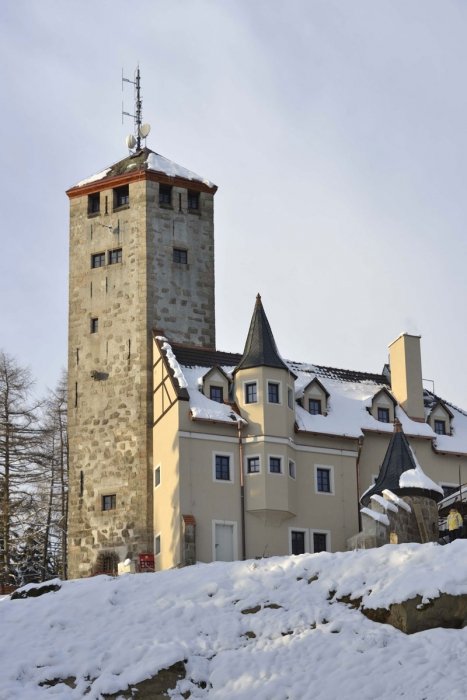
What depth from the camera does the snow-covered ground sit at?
29938 millimetres

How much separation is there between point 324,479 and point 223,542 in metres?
5.81

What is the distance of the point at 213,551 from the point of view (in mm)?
50188

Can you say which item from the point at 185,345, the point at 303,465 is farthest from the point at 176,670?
the point at 185,345

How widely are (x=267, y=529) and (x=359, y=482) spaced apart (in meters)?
5.27

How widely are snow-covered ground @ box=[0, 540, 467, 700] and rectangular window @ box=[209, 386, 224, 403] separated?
1631cm

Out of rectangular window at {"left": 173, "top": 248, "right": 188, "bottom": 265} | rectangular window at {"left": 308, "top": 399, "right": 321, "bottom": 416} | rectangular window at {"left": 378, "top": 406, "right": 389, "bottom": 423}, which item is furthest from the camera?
rectangular window at {"left": 173, "top": 248, "right": 188, "bottom": 265}

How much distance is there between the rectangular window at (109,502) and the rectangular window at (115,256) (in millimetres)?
10659

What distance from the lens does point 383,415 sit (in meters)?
57.1

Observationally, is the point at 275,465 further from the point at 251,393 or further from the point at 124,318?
the point at 124,318

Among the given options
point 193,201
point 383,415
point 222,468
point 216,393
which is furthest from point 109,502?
point 193,201

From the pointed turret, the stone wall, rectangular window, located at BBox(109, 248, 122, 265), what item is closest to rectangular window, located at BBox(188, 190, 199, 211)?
rectangular window, located at BBox(109, 248, 122, 265)

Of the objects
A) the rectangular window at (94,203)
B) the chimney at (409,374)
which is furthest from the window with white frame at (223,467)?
the rectangular window at (94,203)

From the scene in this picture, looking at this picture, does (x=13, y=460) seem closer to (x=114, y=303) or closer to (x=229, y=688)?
(x=114, y=303)

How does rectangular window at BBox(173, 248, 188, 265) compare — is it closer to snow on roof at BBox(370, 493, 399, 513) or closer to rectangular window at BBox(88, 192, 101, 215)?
rectangular window at BBox(88, 192, 101, 215)
